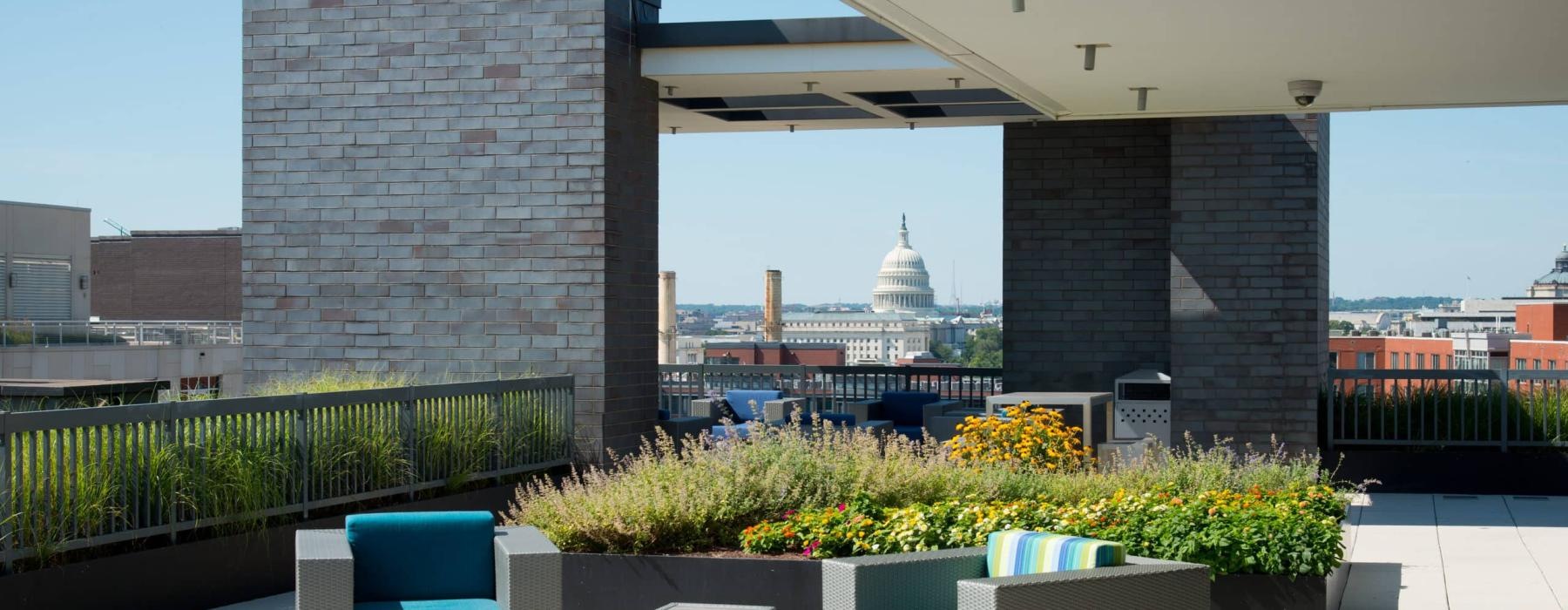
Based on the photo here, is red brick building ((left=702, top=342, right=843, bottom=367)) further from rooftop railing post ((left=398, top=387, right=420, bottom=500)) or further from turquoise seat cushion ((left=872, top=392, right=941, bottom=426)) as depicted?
rooftop railing post ((left=398, top=387, right=420, bottom=500))

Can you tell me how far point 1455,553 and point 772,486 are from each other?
13.4ft

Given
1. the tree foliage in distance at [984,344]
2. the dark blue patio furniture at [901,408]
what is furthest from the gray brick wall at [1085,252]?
the tree foliage in distance at [984,344]

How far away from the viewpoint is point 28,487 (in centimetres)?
644

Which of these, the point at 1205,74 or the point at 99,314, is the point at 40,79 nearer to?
the point at 99,314

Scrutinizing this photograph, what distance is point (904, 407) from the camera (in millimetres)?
13398

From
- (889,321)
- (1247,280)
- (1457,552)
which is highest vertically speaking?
(1247,280)

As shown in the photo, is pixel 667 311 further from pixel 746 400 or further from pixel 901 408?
pixel 901 408

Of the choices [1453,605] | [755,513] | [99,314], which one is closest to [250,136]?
[755,513]

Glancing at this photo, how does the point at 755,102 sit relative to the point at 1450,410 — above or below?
above

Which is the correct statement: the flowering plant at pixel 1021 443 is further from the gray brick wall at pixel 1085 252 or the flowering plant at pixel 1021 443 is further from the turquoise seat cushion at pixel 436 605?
the gray brick wall at pixel 1085 252

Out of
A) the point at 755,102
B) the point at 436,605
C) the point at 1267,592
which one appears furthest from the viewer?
the point at 755,102

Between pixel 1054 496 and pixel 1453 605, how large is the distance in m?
1.81

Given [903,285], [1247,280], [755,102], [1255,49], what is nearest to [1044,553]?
[1255,49]

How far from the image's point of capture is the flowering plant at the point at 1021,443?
28.4ft
